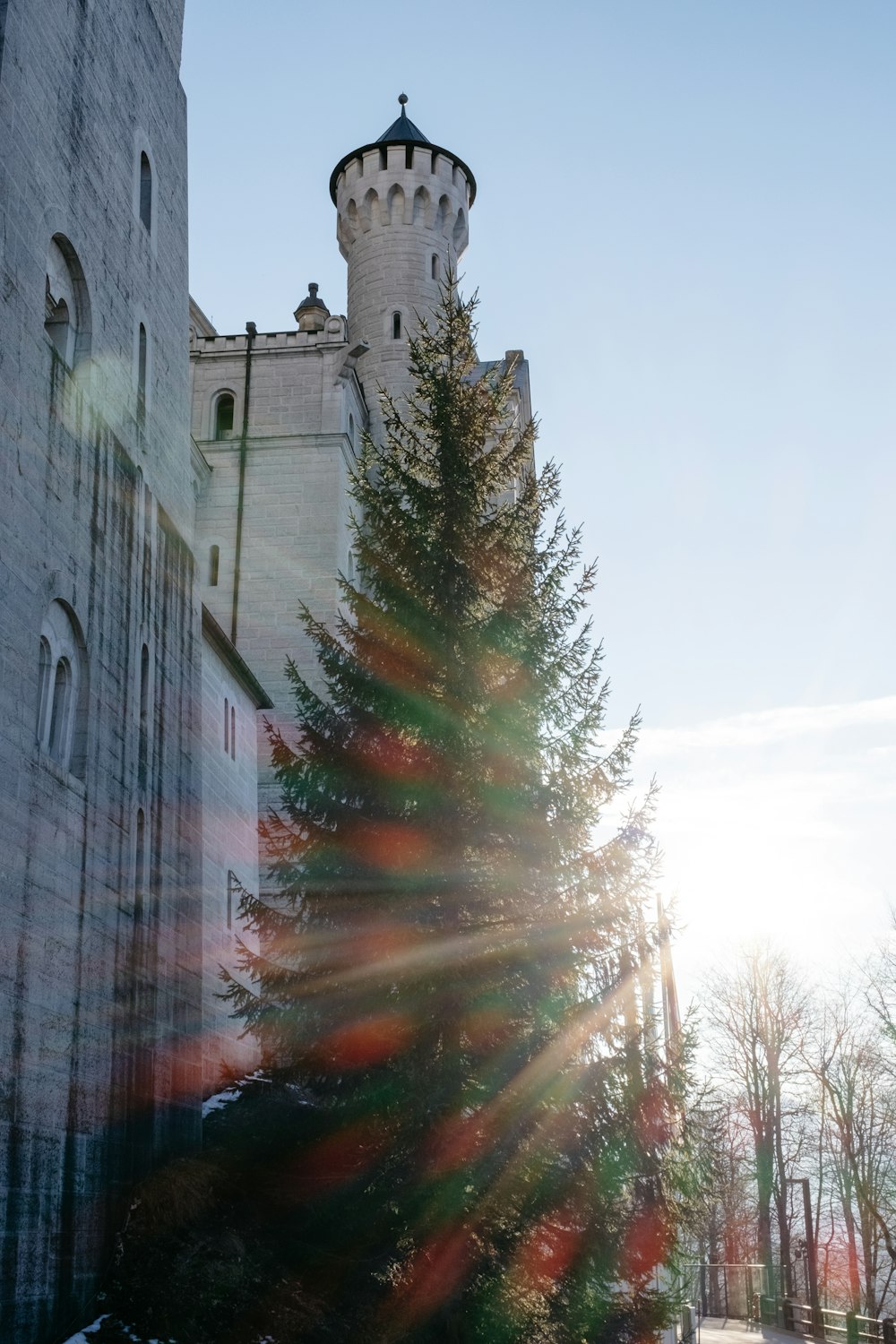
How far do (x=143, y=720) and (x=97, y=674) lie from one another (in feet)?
5.64

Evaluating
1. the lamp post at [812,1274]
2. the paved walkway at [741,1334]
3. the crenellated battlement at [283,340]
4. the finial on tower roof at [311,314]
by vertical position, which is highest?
the finial on tower roof at [311,314]

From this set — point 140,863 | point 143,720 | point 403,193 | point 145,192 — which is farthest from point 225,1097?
point 403,193

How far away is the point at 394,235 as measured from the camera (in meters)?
38.7

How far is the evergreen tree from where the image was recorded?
40.4 ft

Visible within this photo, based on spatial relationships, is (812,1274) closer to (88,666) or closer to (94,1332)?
(94,1332)

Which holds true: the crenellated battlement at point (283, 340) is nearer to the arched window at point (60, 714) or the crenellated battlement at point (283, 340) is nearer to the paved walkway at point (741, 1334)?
the arched window at point (60, 714)

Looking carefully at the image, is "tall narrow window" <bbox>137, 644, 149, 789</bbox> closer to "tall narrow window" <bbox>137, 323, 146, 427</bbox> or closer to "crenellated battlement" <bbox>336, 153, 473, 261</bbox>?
"tall narrow window" <bbox>137, 323, 146, 427</bbox>

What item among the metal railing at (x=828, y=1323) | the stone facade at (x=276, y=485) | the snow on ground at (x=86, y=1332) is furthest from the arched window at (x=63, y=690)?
the metal railing at (x=828, y=1323)

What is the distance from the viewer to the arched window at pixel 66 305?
1455cm

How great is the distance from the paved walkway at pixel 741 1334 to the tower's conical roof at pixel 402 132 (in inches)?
1352

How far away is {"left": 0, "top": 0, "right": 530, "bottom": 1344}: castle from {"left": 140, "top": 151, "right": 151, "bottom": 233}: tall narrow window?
4 cm

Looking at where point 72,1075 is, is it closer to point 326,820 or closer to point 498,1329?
point 326,820

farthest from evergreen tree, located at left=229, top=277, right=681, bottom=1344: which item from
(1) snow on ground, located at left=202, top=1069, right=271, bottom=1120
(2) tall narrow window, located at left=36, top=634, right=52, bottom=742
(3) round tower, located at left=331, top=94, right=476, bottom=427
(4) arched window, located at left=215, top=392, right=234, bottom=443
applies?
(3) round tower, located at left=331, top=94, right=476, bottom=427

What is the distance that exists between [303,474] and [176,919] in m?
18.5
